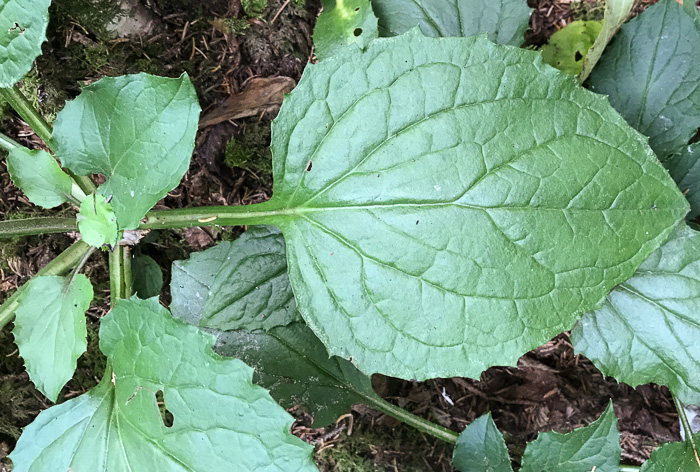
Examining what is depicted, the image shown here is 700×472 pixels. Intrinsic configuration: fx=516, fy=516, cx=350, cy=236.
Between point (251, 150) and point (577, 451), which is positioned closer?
point (577, 451)

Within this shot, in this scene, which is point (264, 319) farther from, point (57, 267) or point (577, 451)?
point (577, 451)

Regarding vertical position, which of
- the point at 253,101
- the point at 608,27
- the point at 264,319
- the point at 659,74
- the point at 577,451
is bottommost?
the point at 577,451

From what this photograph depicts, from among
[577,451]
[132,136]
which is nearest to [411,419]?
[577,451]

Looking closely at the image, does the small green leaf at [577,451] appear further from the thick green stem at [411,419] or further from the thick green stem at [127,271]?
the thick green stem at [127,271]

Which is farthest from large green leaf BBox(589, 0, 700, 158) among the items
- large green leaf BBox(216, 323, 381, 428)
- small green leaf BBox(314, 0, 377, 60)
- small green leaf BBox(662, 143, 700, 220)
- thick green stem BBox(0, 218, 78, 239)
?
thick green stem BBox(0, 218, 78, 239)

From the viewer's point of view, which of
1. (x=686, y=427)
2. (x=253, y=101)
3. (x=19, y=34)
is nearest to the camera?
(x=19, y=34)

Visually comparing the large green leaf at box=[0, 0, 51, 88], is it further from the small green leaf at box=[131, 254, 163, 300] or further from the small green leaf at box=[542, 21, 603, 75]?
the small green leaf at box=[542, 21, 603, 75]
